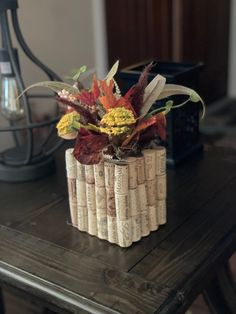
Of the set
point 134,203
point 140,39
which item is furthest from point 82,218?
point 140,39

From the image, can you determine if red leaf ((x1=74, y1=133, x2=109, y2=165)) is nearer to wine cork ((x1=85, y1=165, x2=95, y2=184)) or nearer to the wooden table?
wine cork ((x1=85, y1=165, x2=95, y2=184))

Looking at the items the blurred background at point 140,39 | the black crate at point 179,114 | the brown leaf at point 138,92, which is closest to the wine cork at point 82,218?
the brown leaf at point 138,92

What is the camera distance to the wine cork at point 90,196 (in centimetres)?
96

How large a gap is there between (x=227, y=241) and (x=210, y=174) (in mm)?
312

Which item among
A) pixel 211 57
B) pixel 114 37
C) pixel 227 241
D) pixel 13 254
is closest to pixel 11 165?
pixel 13 254

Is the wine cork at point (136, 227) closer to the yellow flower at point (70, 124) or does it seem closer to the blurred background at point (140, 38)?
the yellow flower at point (70, 124)

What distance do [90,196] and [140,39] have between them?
1.48 meters

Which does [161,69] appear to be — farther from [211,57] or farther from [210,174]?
[211,57]

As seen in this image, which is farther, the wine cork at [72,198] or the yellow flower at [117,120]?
the wine cork at [72,198]

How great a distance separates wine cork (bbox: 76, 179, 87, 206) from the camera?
3.20ft

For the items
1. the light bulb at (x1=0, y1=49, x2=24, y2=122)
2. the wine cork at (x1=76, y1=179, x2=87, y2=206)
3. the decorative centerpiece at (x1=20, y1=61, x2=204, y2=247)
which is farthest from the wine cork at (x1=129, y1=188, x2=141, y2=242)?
the light bulb at (x1=0, y1=49, x2=24, y2=122)

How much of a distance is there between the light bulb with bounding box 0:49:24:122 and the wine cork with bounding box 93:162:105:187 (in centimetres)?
45

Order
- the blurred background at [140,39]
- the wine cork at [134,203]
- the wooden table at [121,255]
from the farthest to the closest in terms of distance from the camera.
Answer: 1. the blurred background at [140,39]
2. the wine cork at [134,203]
3. the wooden table at [121,255]

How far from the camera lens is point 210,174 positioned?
126cm
